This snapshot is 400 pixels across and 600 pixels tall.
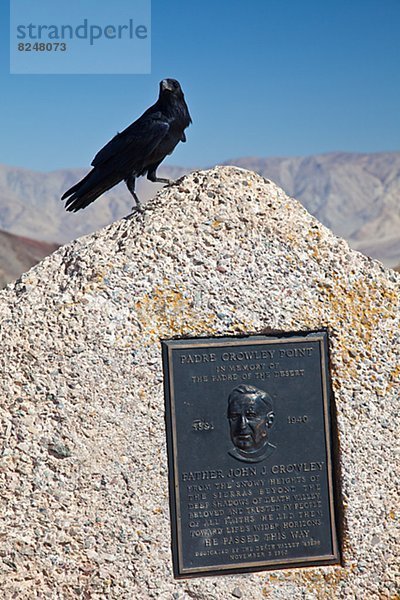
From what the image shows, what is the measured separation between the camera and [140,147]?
3699 mm

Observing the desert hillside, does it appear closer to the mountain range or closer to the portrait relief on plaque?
the mountain range

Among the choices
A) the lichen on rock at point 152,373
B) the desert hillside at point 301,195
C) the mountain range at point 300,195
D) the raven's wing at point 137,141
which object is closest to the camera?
the lichen on rock at point 152,373

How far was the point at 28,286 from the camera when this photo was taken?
11.5 feet

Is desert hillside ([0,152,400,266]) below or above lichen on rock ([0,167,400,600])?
above

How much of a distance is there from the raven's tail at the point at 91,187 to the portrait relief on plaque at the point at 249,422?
1.10 meters

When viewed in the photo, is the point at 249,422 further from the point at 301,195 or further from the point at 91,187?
the point at 301,195

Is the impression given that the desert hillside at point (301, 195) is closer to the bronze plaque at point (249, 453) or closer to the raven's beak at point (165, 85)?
the raven's beak at point (165, 85)

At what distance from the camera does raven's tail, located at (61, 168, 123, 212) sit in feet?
12.4

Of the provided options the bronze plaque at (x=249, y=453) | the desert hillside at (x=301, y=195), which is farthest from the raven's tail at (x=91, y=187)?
the desert hillside at (x=301, y=195)

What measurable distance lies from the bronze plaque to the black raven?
0.81 metres

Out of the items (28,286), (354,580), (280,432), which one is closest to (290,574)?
(354,580)

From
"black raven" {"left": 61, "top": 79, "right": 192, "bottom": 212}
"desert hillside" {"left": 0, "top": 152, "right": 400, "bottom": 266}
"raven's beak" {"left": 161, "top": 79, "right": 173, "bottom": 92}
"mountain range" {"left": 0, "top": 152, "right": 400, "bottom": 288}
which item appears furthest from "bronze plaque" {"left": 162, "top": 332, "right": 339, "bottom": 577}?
"desert hillside" {"left": 0, "top": 152, "right": 400, "bottom": 266}

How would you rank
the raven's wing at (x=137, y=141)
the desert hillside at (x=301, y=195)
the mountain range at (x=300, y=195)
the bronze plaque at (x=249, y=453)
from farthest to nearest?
1. the desert hillside at (x=301, y=195)
2. the mountain range at (x=300, y=195)
3. the raven's wing at (x=137, y=141)
4. the bronze plaque at (x=249, y=453)

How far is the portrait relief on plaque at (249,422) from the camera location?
3.50 meters
